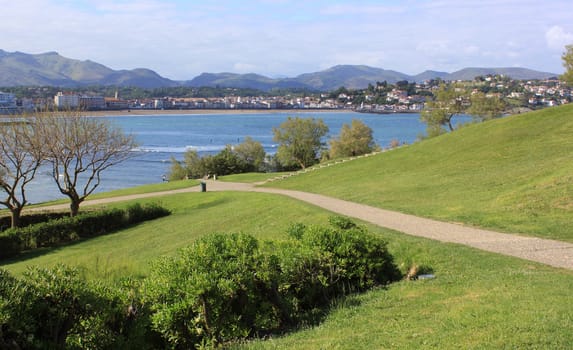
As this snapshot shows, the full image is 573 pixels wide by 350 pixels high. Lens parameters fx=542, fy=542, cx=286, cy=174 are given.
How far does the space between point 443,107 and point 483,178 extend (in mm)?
46512

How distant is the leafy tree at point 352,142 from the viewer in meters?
66.4

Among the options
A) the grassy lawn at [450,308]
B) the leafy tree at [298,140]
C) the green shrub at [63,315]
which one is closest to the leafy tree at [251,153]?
the leafy tree at [298,140]

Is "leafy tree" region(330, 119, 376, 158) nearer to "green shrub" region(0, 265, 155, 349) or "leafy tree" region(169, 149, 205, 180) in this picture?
"leafy tree" region(169, 149, 205, 180)

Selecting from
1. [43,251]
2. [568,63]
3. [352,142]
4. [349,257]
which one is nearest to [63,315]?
[349,257]

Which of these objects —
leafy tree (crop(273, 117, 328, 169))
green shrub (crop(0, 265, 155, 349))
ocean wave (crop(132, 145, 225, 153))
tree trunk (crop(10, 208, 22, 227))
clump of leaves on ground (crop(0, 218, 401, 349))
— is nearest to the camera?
green shrub (crop(0, 265, 155, 349))

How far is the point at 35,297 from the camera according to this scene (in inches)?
221

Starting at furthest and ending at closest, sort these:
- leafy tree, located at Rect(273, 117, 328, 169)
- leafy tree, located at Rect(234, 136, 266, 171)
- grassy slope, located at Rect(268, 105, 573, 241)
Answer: leafy tree, located at Rect(234, 136, 266, 171)
leafy tree, located at Rect(273, 117, 328, 169)
grassy slope, located at Rect(268, 105, 573, 241)

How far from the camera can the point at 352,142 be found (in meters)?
66.6

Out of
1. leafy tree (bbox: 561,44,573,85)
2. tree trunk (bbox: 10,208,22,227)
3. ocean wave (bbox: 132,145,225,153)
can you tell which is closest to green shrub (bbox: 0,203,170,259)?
tree trunk (bbox: 10,208,22,227)

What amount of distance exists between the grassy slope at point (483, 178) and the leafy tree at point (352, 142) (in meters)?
30.1

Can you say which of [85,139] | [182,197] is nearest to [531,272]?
[182,197]

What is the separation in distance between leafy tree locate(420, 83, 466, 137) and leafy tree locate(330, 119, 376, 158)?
25.7 feet

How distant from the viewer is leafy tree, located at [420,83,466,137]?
66.0 m

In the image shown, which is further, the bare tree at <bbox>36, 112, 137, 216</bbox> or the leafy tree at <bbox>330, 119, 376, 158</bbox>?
the leafy tree at <bbox>330, 119, 376, 158</bbox>
